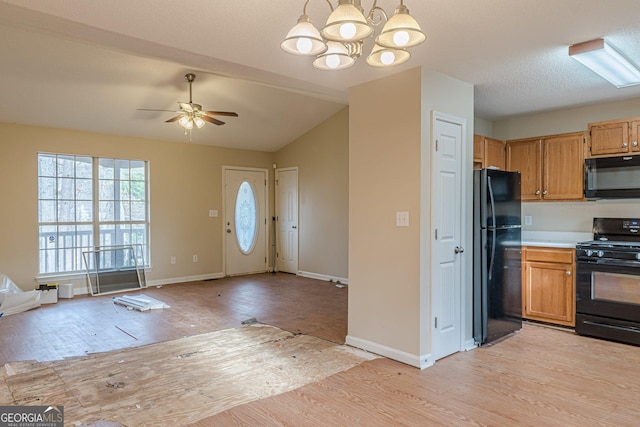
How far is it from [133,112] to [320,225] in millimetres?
3472

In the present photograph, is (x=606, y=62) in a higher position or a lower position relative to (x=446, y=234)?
higher

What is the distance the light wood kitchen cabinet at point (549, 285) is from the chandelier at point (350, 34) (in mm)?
3242

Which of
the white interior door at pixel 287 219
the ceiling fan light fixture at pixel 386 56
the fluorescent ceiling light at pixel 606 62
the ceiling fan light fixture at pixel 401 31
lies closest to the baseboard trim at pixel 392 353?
the ceiling fan light fixture at pixel 386 56

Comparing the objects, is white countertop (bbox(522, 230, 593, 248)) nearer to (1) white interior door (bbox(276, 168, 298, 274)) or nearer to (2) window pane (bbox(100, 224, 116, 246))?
(1) white interior door (bbox(276, 168, 298, 274))

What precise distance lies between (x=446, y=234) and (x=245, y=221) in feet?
16.7

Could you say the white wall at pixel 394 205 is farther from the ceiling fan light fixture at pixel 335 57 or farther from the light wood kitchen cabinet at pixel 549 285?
Answer: the ceiling fan light fixture at pixel 335 57

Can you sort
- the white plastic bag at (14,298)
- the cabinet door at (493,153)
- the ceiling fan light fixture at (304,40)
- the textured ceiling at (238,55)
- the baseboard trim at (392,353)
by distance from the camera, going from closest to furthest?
the ceiling fan light fixture at (304,40) → the textured ceiling at (238,55) → the baseboard trim at (392,353) → the cabinet door at (493,153) → the white plastic bag at (14,298)

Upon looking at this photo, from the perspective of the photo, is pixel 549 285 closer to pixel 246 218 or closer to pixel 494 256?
pixel 494 256

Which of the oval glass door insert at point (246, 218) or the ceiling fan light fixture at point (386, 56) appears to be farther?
the oval glass door insert at point (246, 218)

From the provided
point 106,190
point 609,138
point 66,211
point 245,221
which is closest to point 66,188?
point 66,211

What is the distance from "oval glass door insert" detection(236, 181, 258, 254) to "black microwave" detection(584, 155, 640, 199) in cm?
552

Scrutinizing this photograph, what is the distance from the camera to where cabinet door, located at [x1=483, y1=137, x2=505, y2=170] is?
4.62 meters

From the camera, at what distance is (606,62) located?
2.94m

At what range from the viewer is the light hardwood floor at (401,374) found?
2447 mm
